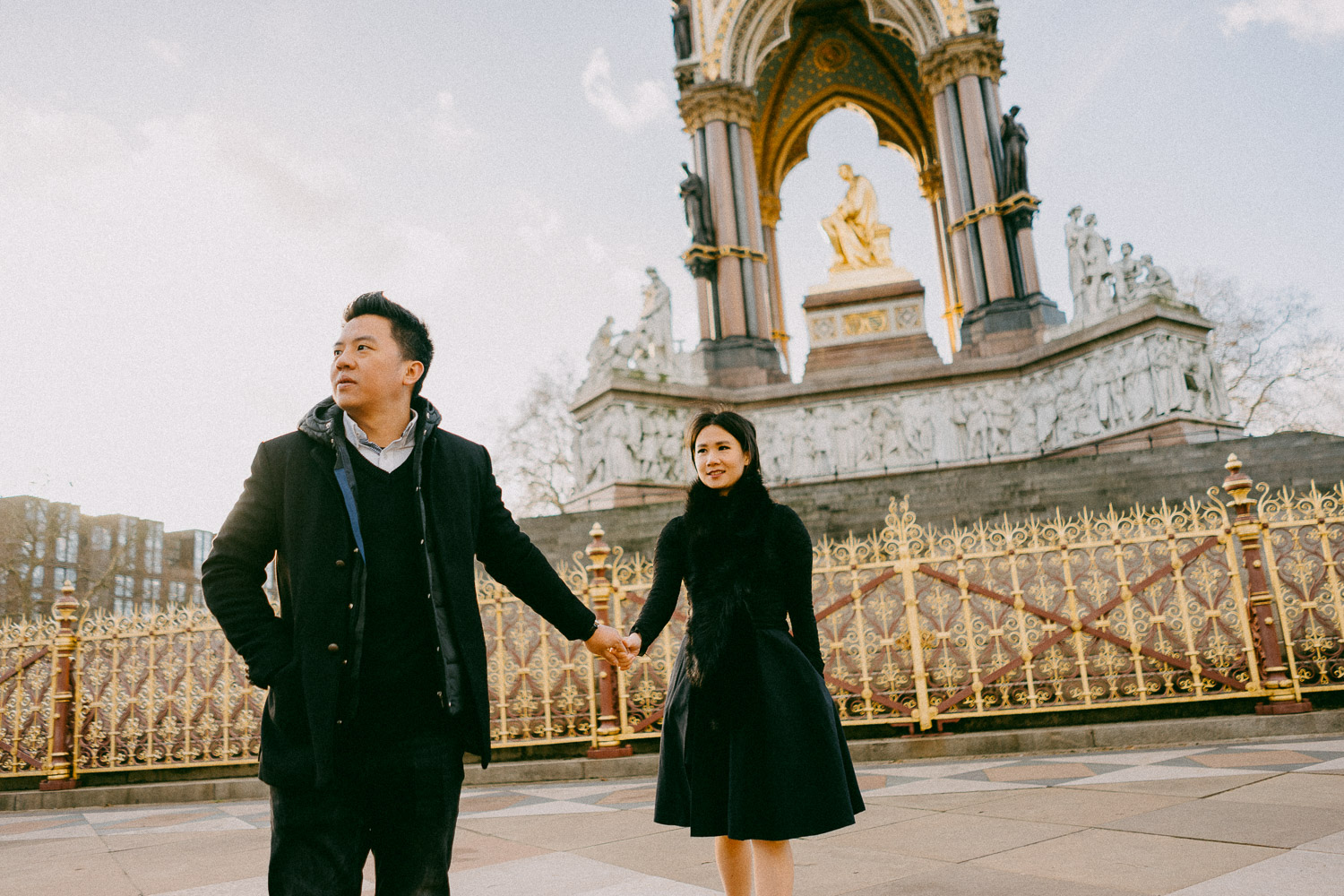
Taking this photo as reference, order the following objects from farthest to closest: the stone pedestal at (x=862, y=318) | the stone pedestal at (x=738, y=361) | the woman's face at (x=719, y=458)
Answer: the stone pedestal at (x=862, y=318) → the stone pedestal at (x=738, y=361) → the woman's face at (x=719, y=458)

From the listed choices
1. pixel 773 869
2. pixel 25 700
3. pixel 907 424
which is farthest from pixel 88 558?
pixel 773 869

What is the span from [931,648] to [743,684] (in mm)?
4609

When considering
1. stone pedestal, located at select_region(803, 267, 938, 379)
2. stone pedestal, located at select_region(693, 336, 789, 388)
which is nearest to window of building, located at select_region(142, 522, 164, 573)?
stone pedestal, located at select_region(693, 336, 789, 388)

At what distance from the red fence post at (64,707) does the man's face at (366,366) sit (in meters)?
6.91

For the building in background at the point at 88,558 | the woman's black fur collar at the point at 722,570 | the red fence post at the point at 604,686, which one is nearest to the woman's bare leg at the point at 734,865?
the woman's black fur collar at the point at 722,570

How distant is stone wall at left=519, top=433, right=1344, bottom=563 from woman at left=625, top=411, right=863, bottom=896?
8415mm

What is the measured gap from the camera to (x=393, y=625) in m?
1.94

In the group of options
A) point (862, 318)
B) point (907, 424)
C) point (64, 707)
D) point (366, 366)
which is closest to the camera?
point (366, 366)

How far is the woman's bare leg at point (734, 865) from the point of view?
246 centimetres

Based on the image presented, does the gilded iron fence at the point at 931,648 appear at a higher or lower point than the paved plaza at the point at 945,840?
higher

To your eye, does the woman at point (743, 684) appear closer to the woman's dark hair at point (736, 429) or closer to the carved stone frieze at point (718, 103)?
the woman's dark hair at point (736, 429)

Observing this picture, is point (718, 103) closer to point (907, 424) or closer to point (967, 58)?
point (967, 58)

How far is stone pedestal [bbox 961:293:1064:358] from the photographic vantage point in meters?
17.5

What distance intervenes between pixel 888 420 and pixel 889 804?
13.0 m
